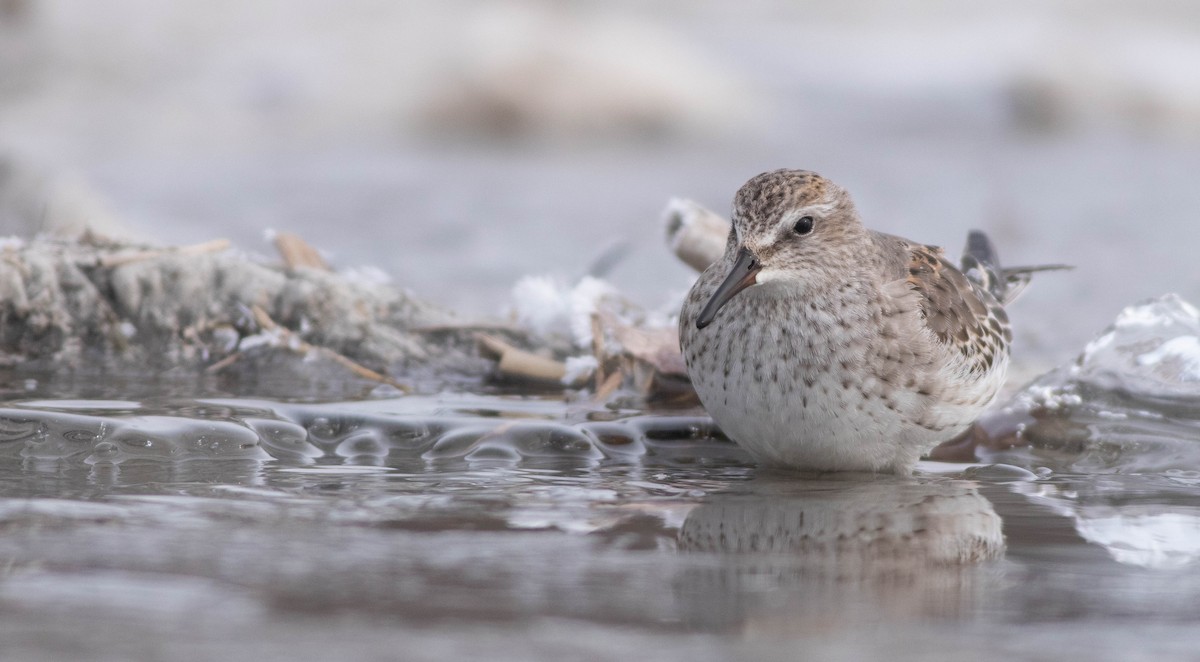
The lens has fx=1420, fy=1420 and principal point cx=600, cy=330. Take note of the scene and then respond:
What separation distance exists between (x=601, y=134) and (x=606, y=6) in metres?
2.78

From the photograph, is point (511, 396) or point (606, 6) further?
point (606, 6)

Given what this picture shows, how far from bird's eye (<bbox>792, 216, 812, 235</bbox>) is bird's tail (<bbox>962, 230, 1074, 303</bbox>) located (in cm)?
126

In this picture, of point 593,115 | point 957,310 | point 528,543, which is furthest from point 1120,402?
point 593,115

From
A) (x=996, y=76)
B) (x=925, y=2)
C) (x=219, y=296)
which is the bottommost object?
(x=219, y=296)

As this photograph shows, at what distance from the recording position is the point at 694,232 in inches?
238

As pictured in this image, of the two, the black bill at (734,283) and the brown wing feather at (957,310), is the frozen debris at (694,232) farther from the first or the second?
the black bill at (734,283)

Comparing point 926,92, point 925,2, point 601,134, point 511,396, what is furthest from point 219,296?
point 925,2

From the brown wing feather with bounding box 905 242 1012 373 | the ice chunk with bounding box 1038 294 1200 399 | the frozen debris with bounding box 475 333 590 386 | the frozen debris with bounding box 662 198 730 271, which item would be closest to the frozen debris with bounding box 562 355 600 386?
the frozen debris with bounding box 475 333 590 386

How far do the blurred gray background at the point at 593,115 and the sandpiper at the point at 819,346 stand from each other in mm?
5086

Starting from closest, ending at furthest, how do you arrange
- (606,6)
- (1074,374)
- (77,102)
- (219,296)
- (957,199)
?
(1074,374) < (219,296) < (957,199) < (77,102) < (606,6)

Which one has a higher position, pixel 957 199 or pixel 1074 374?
pixel 957 199

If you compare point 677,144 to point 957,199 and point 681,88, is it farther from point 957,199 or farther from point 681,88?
point 957,199

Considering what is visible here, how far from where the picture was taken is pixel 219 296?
592 cm

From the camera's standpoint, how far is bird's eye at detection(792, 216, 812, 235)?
479 centimetres
